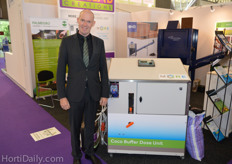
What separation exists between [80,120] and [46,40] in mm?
3193

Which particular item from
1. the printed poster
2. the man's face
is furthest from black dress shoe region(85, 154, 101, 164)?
the printed poster

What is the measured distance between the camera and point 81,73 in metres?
1.83

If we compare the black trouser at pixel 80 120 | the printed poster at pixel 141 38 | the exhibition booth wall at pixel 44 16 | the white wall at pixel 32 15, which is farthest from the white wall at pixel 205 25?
the black trouser at pixel 80 120

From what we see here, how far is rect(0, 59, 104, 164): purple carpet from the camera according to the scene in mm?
2373

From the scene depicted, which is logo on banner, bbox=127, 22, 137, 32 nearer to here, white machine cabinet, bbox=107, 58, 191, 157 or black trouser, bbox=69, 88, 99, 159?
white machine cabinet, bbox=107, 58, 191, 157

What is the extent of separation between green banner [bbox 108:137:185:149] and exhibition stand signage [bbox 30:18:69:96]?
295 centimetres

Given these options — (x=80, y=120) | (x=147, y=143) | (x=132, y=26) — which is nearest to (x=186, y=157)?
(x=147, y=143)

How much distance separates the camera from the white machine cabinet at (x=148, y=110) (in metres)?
2.14

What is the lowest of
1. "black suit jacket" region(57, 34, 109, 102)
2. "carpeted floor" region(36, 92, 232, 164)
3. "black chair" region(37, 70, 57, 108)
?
"carpeted floor" region(36, 92, 232, 164)

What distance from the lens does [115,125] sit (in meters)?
2.27

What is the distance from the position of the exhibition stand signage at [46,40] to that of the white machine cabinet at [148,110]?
2917mm

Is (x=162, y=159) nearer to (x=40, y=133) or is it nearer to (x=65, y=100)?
(x=65, y=100)

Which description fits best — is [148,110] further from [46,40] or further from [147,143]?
[46,40]

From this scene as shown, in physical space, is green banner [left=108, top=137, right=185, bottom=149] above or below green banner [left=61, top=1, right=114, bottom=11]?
below
